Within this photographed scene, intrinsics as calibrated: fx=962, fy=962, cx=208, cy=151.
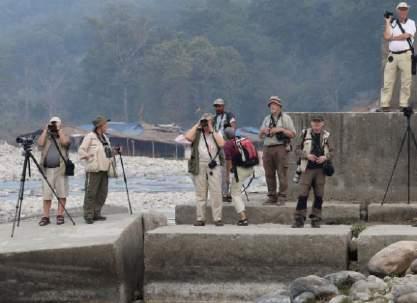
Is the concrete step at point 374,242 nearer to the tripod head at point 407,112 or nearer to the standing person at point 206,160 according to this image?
the standing person at point 206,160

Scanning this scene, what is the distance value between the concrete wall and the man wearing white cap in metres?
0.40

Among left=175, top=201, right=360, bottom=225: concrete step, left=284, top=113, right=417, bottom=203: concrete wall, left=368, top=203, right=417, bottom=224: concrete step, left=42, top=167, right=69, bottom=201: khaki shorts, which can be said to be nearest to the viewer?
left=42, top=167, right=69, bottom=201: khaki shorts

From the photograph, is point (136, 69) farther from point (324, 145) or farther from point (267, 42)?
point (324, 145)

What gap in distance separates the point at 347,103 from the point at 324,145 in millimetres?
67611

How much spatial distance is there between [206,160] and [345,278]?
2.60m

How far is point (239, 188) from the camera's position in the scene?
11375mm

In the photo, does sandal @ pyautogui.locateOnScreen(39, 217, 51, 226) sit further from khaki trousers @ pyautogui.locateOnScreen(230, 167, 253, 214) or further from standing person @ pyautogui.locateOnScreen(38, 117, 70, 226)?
khaki trousers @ pyautogui.locateOnScreen(230, 167, 253, 214)

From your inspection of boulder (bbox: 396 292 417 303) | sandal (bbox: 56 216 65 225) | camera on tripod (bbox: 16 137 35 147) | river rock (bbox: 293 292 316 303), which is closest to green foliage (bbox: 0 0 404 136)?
sandal (bbox: 56 216 65 225)

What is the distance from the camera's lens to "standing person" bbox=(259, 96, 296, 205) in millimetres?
11898

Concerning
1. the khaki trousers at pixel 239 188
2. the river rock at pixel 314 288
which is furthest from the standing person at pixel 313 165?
the river rock at pixel 314 288

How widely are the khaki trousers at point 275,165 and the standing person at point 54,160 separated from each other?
8.27ft

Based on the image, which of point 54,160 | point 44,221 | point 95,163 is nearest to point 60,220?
point 44,221

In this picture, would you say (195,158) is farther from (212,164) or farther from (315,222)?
(315,222)

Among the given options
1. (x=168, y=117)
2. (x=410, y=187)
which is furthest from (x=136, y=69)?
(x=410, y=187)
